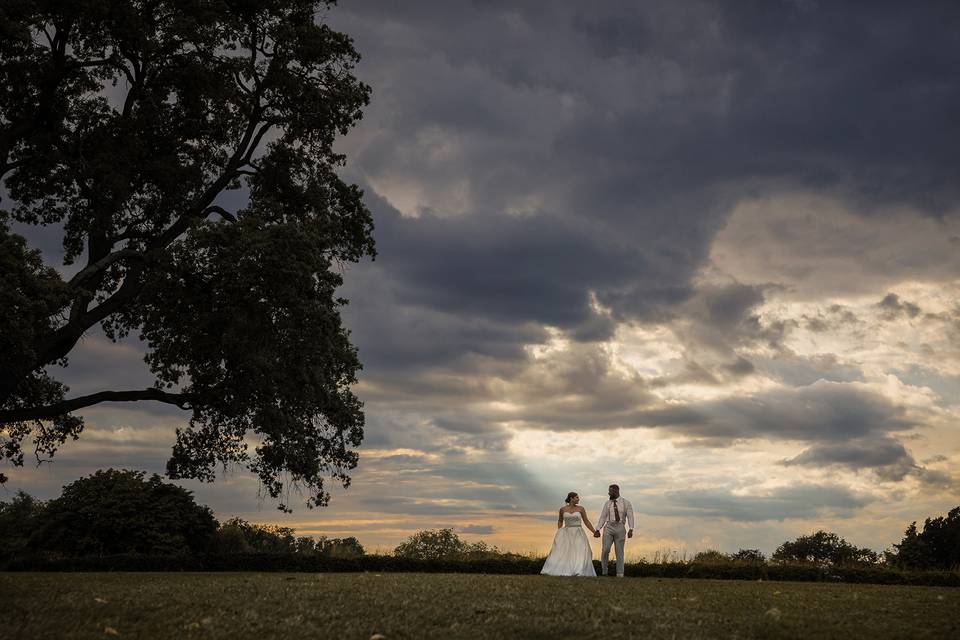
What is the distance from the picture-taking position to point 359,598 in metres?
14.9

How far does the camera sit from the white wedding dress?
24812 mm

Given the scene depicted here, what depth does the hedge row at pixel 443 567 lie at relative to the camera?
1096 inches

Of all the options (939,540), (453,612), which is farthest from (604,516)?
(939,540)

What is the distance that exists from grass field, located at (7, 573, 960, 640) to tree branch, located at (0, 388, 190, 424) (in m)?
10.4

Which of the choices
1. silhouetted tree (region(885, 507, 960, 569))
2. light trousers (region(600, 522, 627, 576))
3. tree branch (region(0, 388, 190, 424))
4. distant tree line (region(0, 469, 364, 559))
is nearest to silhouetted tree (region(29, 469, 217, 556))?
distant tree line (region(0, 469, 364, 559))

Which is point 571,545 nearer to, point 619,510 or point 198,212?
point 619,510

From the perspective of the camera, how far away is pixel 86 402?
2755 cm

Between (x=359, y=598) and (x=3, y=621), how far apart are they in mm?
6175

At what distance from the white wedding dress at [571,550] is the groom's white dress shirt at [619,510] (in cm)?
68

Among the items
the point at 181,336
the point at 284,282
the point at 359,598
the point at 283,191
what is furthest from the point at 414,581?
the point at 283,191

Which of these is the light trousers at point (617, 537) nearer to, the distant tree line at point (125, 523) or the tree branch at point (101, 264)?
the distant tree line at point (125, 523)

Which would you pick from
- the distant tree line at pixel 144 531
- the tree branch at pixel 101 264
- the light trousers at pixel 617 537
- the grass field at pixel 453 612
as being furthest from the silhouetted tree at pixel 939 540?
the tree branch at pixel 101 264

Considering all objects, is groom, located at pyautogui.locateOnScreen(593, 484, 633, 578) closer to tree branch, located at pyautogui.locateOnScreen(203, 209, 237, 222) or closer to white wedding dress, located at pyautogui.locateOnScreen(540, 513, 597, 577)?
white wedding dress, located at pyautogui.locateOnScreen(540, 513, 597, 577)

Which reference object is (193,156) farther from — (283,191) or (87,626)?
(87,626)
